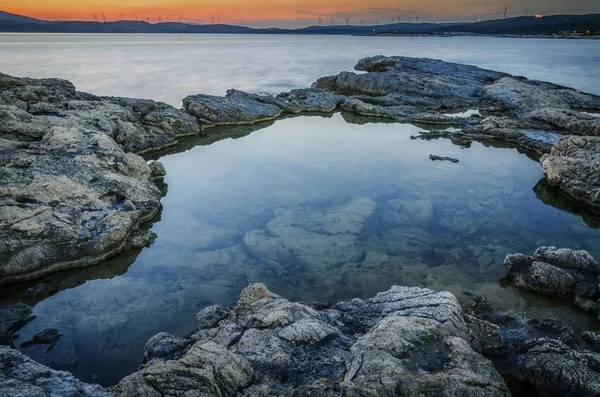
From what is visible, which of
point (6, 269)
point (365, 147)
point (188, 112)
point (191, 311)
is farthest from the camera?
point (188, 112)

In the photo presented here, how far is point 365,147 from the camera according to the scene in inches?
734

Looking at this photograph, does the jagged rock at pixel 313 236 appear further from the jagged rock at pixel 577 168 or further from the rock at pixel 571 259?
the jagged rock at pixel 577 168

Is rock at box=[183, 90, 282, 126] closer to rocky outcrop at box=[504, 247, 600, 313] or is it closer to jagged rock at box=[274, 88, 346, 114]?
jagged rock at box=[274, 88, 346, 114]

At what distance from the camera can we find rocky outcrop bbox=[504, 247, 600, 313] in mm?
7604

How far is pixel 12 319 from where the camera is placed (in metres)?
7.01

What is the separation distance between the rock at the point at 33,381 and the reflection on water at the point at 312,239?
6.42 ft

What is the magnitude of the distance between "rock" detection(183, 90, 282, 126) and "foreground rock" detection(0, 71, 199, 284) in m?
8.00

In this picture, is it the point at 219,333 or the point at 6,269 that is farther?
the point at 6,269

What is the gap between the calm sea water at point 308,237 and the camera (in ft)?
24.2

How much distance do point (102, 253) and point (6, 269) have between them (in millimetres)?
1774

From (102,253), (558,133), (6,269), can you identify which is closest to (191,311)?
(102,253)

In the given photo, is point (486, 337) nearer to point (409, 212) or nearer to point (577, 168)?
point (409, 212)

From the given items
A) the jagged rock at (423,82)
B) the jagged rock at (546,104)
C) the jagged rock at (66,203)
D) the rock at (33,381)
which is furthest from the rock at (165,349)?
the jagged rock at (423,82)

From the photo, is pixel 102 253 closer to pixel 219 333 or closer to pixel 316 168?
pixel 219 333
